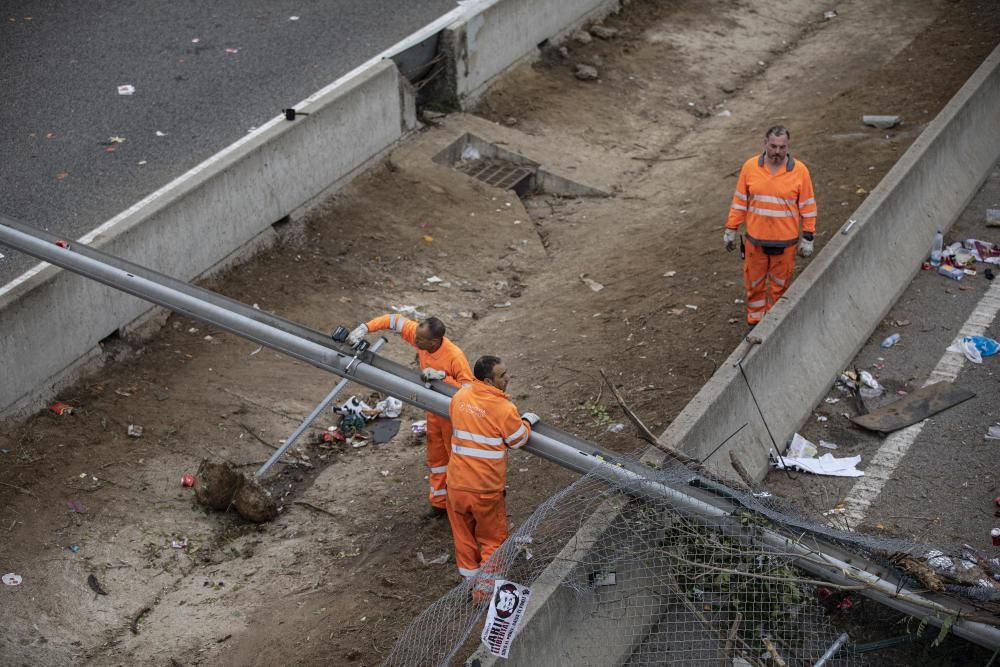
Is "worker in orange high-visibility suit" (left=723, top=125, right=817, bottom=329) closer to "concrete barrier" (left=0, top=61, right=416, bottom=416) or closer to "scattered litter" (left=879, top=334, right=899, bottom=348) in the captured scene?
"scattered litter" (left=879, top=334, right=899, bottom=348)

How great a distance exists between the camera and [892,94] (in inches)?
572

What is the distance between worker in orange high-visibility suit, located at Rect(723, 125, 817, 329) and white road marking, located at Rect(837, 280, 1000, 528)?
145 centimetres

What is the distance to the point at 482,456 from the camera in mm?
6957

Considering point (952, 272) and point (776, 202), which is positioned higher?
point (776, 202)

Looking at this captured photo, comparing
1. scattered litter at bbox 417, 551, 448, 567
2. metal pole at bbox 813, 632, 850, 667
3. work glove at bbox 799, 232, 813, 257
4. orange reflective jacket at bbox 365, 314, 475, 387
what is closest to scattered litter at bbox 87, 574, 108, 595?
scattered litter at bbox 417, 551, 448, 567

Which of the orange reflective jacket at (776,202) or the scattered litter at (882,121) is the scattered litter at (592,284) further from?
the scattered litter at (882,121)

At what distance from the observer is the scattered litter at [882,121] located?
13578mm

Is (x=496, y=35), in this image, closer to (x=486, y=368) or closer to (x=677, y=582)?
(x=486, y=368)

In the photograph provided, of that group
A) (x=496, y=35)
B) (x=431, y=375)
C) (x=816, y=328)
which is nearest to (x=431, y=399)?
(x=431, y=375)

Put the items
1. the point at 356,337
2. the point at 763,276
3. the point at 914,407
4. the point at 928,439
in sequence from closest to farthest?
1. the point at 356,337
2. the point at 928,439
3. the point at 914,407
4. the point at 763,276

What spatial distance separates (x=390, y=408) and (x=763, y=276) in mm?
3360

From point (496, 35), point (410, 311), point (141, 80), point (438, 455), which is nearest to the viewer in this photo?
point (438, 455)

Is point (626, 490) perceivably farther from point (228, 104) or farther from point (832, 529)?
point (228, 104)

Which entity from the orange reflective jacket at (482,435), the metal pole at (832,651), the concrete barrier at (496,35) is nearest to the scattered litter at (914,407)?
the metal pole at (832,651)
